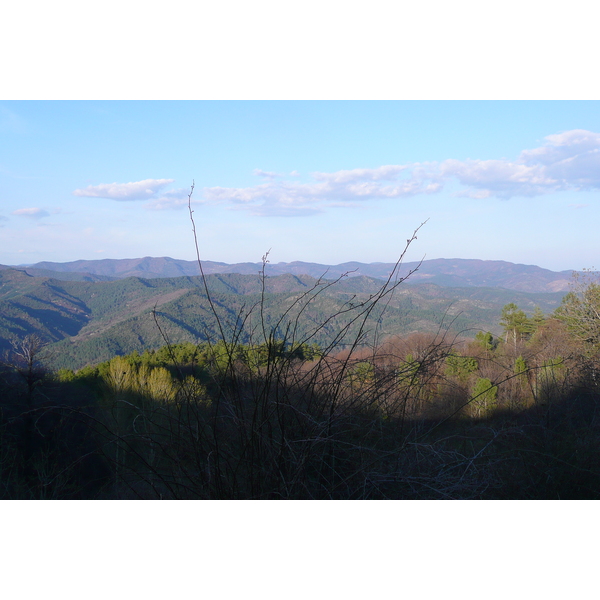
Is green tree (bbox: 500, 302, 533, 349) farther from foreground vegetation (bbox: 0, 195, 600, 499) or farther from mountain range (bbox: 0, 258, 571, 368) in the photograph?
foreground vegetation (bbox: 0, 195, 600, 499)

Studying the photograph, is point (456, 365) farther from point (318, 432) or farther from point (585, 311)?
point (585, 311)

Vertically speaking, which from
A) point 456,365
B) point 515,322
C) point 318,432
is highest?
point 456,365

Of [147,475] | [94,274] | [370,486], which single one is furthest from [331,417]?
[94,274]

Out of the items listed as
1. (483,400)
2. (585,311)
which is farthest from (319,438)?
(585,311)

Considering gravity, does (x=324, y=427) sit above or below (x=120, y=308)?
above

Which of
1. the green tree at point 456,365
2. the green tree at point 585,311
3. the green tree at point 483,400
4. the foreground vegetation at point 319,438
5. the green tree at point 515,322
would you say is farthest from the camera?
the green tree at point 515,322

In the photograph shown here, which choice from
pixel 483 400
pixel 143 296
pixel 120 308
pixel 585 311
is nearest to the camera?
pixel 483 400

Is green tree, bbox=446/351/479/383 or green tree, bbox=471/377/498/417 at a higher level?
green tree, bbox=446/351/479/383

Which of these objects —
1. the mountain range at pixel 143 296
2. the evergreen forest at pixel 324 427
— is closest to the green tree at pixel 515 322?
the mountain range at pixel 143 296

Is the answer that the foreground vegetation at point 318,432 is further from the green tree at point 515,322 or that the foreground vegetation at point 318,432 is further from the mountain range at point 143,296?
the green tree at point 515,322

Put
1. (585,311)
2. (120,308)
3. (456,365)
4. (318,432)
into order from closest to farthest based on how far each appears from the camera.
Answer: (318,432) → (456,365) → (585,311) → (120,308)

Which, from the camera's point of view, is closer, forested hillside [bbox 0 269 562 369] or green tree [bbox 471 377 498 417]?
green tree [bbox 471 377 498 417]

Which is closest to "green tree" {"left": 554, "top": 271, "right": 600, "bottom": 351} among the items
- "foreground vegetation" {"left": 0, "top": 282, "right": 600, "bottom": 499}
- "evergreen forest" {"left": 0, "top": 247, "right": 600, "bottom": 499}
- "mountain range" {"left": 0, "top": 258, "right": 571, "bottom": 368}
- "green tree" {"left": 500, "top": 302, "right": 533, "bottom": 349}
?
"mountain range" {"left": 0, "top": 258, "right": 571, "bottom": 368}

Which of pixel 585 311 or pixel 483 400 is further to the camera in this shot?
pixel 585 311
